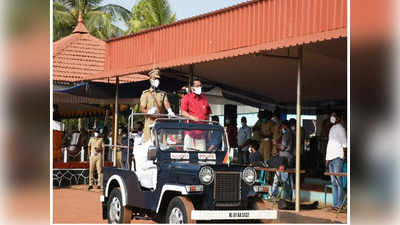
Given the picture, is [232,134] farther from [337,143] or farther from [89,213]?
[89,213]

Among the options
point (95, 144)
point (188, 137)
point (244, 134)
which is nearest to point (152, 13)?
point (95, 144)

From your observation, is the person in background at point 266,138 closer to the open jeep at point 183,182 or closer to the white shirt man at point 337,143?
the white shirt man at point 337,143

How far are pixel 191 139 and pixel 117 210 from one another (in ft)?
5.35

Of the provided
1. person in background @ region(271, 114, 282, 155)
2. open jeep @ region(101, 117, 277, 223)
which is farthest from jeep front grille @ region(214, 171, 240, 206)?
person in background @ region(271, 114, 282, 155)

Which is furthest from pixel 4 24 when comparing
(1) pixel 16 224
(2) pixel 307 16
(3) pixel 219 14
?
(3) pixel 219 14

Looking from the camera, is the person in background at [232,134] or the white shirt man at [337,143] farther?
the person in background at [232,134]

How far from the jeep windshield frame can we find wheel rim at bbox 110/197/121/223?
3.98 ft

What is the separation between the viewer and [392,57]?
9.02 m

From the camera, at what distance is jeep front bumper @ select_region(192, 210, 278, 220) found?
28.1ft

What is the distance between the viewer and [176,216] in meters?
8.95

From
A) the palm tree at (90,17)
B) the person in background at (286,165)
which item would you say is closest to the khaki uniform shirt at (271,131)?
the person in background at (286,165)

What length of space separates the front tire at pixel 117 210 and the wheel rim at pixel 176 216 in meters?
1.20

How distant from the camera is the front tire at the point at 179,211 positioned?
28.5 ft

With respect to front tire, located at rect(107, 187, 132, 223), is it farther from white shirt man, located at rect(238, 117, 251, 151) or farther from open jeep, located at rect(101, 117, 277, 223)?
white shirt man, located at rect(238, 117, 251, 151)
